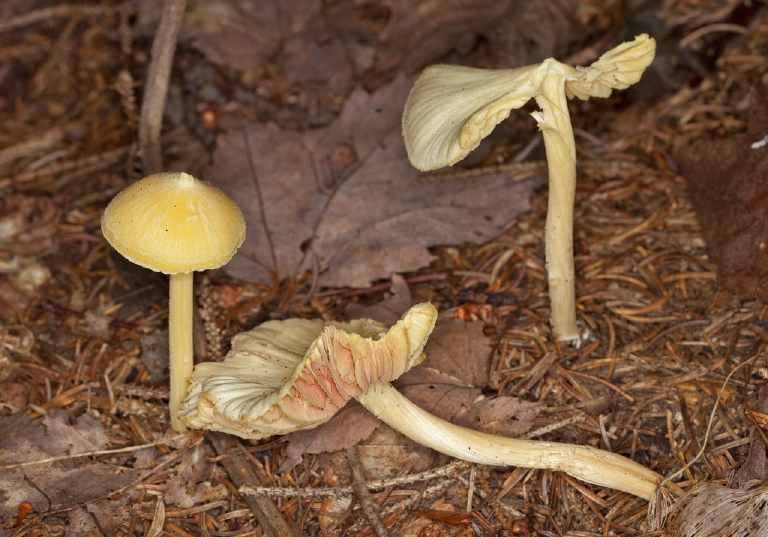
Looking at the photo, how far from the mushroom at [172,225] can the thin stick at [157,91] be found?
1.38 metres

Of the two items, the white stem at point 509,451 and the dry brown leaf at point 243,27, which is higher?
the dry brown leaf at point 243,27

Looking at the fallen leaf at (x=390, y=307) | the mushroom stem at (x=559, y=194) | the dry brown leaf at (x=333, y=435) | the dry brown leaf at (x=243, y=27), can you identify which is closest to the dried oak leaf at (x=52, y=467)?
the dry brown leaf at (x=333, y=435)

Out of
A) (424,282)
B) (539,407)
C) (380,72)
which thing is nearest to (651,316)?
(539,407)

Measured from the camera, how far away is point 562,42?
4719 mm

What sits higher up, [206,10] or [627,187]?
[206,10]

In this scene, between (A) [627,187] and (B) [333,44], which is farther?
(B) [333,44]

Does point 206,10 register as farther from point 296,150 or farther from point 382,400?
point 382,400

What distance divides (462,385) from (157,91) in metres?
2.43

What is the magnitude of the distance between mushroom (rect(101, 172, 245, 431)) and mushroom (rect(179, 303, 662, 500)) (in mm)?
514

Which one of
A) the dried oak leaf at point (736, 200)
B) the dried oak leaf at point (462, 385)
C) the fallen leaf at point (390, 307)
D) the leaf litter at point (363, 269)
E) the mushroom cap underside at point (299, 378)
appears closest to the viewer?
the mushroom cap underside at point (299, 378)

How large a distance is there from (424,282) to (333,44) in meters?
2.28

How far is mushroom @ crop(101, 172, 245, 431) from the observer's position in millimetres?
2662

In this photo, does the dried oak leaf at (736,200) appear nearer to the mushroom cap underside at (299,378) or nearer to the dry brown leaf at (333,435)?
the mushroom cap underside at (299,378)

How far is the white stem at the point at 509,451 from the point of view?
9.49 feet
